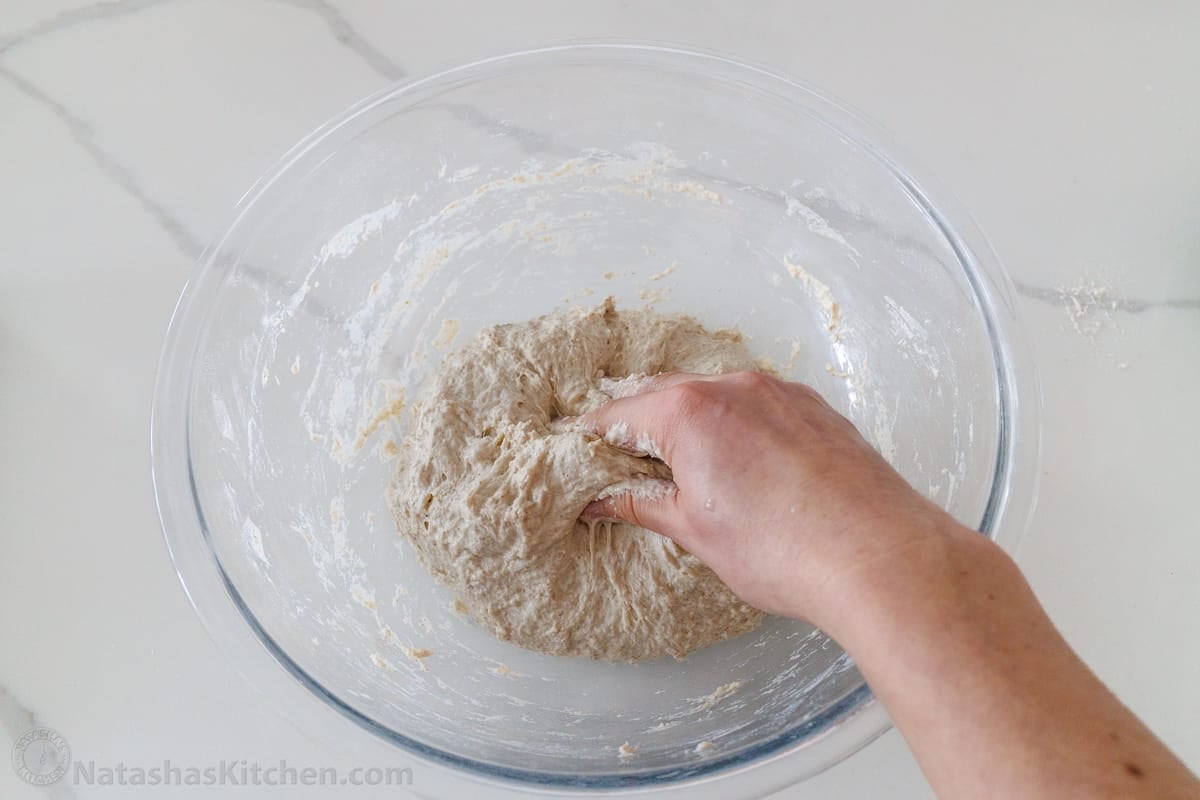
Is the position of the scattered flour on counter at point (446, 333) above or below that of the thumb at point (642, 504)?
above

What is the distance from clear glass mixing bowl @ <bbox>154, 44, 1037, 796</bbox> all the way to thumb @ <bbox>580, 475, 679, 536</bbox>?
0.31m

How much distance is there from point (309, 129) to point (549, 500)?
41.7 inches

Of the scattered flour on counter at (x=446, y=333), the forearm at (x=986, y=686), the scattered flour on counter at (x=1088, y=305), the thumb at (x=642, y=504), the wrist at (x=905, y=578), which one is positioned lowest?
the forearm at (x=986, y=686)

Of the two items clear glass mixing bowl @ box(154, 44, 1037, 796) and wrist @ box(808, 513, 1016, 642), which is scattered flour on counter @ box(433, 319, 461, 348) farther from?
wrist @ box(808, 513, 1016, 642)

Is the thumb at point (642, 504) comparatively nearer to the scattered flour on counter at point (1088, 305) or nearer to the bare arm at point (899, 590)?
the bare arm at point (899, 590)

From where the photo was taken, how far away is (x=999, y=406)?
4.17 ft

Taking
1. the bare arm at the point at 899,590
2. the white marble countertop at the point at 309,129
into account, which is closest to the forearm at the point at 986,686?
the bare arm at the point at 899,590

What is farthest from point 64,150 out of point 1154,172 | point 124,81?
point 1154,172

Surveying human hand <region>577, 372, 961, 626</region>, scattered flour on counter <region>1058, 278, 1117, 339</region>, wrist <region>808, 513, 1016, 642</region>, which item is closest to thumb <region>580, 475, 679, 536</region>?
human hand <region>577, 372, 961, 626</region>

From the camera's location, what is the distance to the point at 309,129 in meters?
1.81

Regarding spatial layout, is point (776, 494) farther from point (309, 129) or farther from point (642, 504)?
Result: point (309, 129)

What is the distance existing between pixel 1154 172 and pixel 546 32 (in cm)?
131

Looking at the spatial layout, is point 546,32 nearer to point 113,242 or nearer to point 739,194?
point 739,194

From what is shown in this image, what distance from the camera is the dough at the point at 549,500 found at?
1.31m
